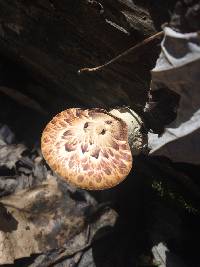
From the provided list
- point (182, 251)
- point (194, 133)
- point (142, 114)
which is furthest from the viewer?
point (182, 251)

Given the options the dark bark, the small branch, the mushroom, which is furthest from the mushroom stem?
the small branch

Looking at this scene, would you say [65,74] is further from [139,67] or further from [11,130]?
[11,130]

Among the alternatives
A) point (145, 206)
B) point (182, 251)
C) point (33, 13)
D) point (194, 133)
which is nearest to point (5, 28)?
point (33, 13)

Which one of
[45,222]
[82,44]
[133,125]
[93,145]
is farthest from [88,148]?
[45,222]

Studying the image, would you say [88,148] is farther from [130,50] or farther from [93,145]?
[130,50]

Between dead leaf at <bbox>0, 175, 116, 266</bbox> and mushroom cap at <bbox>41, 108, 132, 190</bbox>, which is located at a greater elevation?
mushroom cap at <bbox>41, 108, 132, 190</bbox>

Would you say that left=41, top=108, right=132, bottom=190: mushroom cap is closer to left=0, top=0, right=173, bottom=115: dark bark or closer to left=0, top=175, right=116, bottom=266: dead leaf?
left=0, top=0, right=173, bottom=115: dark bark

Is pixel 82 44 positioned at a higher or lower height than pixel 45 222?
higher
